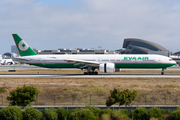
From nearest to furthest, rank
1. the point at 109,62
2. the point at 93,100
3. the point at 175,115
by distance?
the point at 175,115 → the point at 93,100 → the point at 109,62

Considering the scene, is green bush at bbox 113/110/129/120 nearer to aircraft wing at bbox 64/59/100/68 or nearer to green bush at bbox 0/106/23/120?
green bush at bbox 0/106/23/120

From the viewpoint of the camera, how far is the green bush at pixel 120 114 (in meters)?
17.0

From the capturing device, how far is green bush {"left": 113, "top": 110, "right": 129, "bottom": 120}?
55.8 feet

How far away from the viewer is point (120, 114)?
17.3 meters

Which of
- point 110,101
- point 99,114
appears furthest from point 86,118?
point 110,101

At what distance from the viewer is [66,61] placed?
49562mm

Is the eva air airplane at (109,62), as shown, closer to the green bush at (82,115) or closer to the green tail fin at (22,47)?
the green tail fin at (22,47)

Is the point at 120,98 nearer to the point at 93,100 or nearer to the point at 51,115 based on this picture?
the point at 93,100

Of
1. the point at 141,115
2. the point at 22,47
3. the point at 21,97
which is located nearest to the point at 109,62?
the point at 22,47

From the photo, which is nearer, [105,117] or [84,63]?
[105,117]

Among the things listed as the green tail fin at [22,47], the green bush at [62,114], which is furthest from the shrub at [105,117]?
the green tail fin at [22,47]

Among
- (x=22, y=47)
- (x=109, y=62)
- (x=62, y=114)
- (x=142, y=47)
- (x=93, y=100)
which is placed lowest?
(x=62, y=114)

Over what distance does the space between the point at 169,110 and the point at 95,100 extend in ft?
24.1

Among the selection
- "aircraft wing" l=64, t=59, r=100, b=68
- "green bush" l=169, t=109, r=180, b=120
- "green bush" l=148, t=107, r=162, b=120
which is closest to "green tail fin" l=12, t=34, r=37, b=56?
"aircraft wing" l=64, t=59, r=100, b=68
